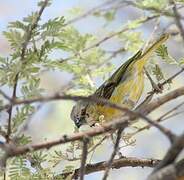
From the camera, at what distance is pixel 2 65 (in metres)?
0.76

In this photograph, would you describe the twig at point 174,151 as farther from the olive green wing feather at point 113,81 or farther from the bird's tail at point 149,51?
the olive green wing feather at point 113,81

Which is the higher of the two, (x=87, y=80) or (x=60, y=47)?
(x=60, y=47)

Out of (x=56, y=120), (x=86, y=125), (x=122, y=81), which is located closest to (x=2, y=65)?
(x=122, y=81)

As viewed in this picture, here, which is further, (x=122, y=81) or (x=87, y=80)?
(x=122, y=81)

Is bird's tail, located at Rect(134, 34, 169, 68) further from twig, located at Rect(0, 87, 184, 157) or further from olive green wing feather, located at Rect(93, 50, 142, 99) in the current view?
twig, located at Rect(0, 87, 184, 157)

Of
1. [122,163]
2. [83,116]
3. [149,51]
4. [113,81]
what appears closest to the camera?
[122,163]

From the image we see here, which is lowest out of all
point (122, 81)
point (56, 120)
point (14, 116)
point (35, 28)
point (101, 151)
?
point (56, 120)

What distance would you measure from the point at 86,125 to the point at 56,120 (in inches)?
24.0

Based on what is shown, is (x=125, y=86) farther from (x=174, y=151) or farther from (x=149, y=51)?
(x=174, y=151)

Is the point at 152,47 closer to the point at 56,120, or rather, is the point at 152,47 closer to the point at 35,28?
the point at 35,28

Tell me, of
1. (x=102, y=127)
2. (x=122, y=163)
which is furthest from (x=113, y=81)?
(x=102, y=127)

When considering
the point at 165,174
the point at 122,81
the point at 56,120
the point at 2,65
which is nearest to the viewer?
the point at 165,174

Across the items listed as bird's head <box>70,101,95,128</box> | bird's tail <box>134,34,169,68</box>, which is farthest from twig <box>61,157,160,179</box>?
bird's head <box>70,101,95,128</box>

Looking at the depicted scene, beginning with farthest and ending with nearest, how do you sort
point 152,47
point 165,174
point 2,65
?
point 152,47
point 2,65
point 165,174
